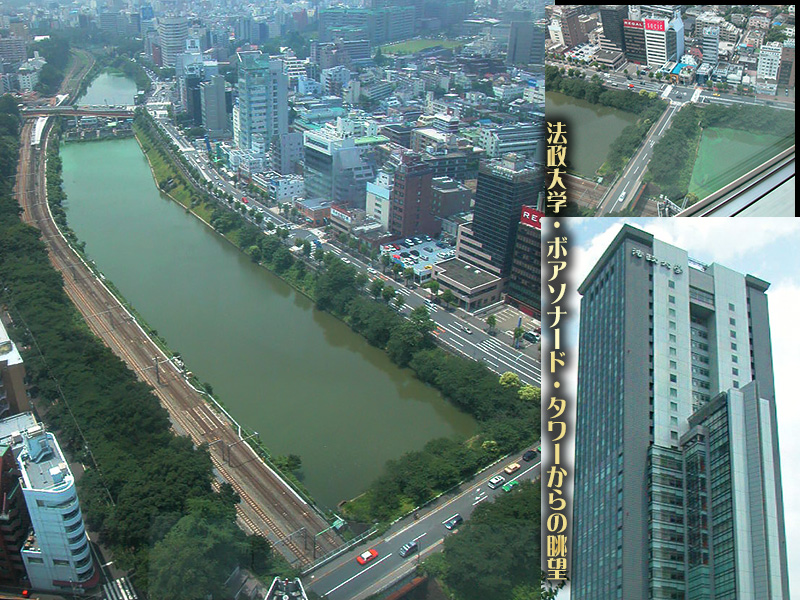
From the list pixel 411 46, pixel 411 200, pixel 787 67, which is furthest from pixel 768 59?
pixel 411 46

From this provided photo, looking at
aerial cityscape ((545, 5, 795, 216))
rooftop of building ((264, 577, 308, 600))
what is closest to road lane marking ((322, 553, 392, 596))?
rooftop of building ((264, 577, 308, 600))

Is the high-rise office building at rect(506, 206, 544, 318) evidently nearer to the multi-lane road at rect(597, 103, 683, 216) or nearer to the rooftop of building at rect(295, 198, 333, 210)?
the rooftop of building at rect(295, 198, 333, 210)

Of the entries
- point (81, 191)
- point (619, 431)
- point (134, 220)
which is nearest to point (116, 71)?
point (81, 191)

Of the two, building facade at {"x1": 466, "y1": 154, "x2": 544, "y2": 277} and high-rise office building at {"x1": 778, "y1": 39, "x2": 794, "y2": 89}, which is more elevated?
high-rise office building at {"x1": 778, "y1": 39, "x2": 794, "y2": 89}

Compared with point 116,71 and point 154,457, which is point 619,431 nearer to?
point 154,457

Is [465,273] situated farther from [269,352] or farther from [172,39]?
[172,39]

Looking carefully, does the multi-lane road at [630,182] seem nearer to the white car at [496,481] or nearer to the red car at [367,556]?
the red car at [367,556]

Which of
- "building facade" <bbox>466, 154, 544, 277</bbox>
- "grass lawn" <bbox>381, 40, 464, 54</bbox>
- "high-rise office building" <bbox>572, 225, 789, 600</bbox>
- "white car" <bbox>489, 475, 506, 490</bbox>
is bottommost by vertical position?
"white car" <bbox>489, 475, 506, 490</bbox>

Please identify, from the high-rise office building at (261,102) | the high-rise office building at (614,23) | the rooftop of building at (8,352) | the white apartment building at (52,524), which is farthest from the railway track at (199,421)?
the high-rise office building at (261,102)
